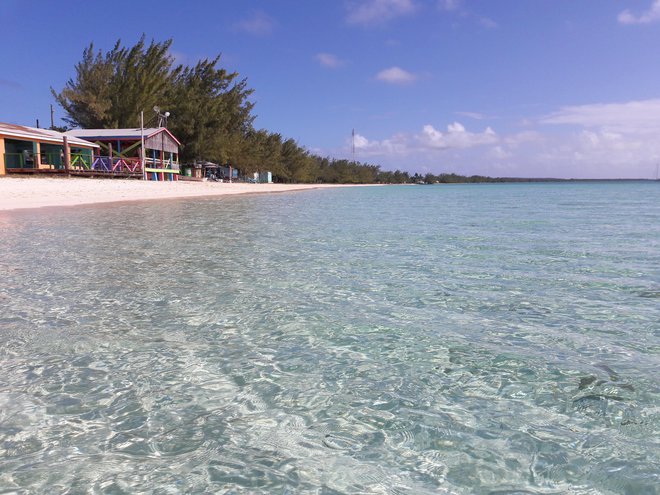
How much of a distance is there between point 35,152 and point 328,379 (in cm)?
3237

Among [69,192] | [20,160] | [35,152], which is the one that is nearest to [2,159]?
[20,160]

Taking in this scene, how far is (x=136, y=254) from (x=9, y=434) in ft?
18.6

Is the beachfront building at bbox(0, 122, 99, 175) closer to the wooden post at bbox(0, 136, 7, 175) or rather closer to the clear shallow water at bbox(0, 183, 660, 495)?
the wooden post at bbox(0, 136, 7, 175)

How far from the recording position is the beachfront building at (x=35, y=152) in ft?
89.5

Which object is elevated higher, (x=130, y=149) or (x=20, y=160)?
(x=130, y=149)

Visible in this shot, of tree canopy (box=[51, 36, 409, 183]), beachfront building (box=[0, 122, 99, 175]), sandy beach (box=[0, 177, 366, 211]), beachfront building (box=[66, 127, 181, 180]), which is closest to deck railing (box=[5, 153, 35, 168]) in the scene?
beachfront building (box=[0, 122, 99, 175])

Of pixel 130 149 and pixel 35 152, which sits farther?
pixel 130 149

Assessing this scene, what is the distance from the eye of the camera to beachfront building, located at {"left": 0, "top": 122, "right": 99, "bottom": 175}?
27269 millimetres

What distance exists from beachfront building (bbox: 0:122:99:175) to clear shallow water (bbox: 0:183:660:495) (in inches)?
987

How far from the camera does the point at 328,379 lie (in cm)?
304

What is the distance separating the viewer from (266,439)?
2.36m

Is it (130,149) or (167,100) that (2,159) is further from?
(167,100)

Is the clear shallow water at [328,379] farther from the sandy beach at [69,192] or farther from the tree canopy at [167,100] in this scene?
the tree canopy at [167,100]

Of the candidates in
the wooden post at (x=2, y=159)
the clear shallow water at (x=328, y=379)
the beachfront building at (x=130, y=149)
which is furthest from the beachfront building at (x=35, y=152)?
the clear shallow water at (x=328, y=379)
